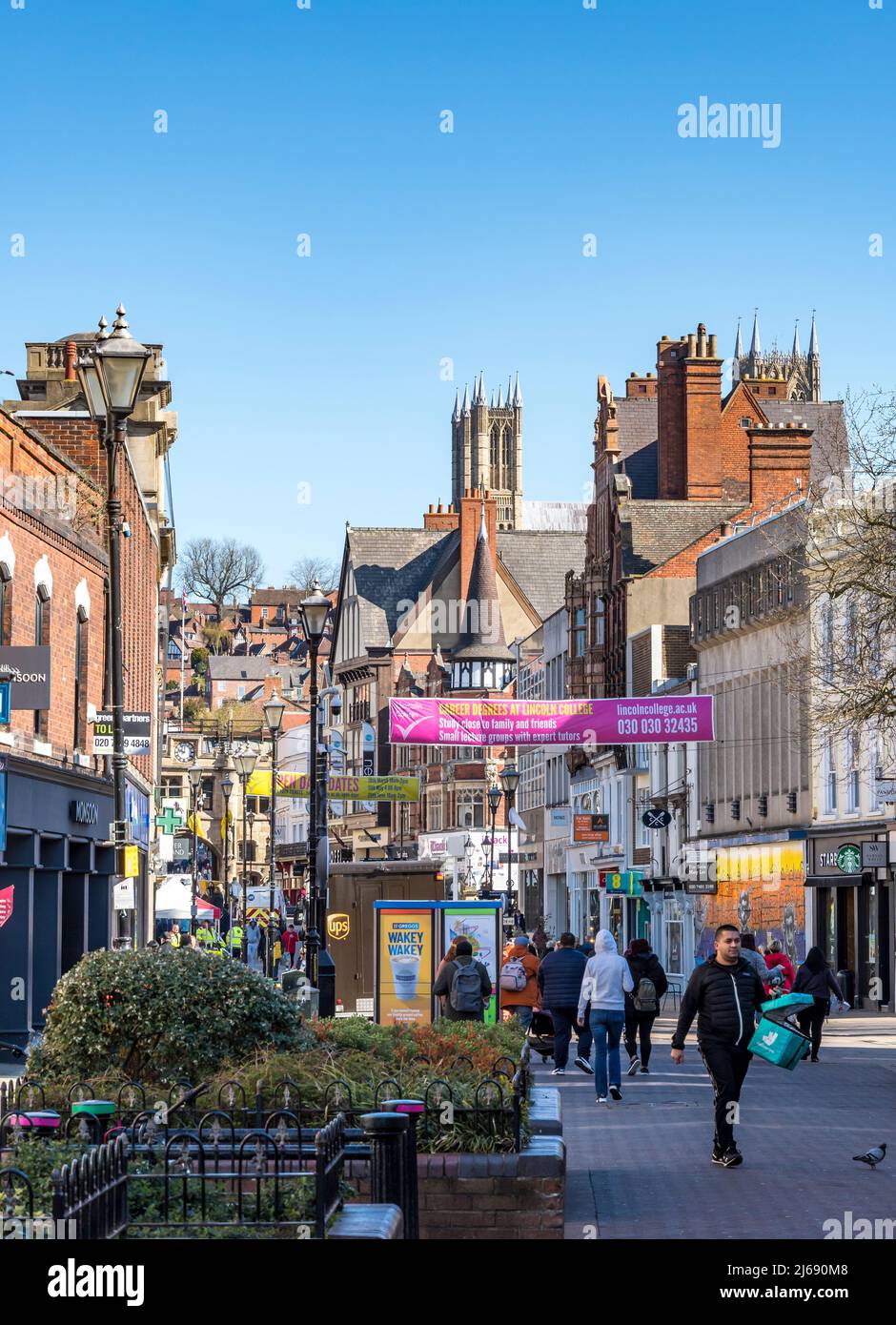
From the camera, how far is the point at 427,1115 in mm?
11789

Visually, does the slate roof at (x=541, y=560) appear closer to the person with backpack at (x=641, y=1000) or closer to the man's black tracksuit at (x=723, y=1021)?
the person with backpack at (x=641, y=1000)

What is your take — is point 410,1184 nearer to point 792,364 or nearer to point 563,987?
point 563,987

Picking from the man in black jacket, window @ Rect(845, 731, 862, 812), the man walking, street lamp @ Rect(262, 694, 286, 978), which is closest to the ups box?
street lamp @ Rect(262, 694, 286, 978)

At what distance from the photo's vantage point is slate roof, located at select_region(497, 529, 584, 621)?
13075cm

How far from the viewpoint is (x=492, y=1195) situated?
11.5 meters

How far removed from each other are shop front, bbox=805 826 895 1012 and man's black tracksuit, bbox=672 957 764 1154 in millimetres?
24437

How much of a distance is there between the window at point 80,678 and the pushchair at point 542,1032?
8.92 meters

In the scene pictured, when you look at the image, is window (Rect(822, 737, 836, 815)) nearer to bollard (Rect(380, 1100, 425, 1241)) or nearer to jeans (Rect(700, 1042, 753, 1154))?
jeans (Rect(700, 1042, 753, 1154))

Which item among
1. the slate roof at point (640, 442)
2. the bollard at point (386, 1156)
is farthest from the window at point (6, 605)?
the slate roof at point (640, 442)

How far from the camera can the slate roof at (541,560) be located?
13075 centimetres

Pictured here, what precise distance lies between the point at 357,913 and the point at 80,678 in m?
8.21

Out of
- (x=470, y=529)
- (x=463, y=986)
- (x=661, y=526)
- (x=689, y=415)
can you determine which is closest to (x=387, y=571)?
(x=470, y=529)

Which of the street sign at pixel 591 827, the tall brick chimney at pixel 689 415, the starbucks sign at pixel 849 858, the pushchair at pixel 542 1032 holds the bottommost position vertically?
the pushchair at pixel 542 1032
